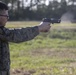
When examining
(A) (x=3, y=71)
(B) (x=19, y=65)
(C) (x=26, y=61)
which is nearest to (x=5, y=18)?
(A) (x=3, y=71)

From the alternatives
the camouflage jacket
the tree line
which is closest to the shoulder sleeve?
the camouflage jacket

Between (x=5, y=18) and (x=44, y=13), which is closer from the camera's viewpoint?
(x=5, y=18)

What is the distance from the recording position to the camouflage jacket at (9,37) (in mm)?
3641

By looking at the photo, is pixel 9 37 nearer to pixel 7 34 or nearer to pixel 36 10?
pixel 7 34

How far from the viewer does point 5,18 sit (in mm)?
3705

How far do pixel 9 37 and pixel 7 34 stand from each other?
0.04 meters

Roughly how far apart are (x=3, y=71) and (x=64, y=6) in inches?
2199

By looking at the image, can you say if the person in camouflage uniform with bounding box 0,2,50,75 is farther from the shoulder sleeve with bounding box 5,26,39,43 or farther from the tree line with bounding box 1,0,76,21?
the tree line with bounding box 1,0,76,21

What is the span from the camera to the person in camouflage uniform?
364 cm

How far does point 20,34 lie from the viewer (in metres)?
3.67

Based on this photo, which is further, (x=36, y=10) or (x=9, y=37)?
(x=36, y=10)

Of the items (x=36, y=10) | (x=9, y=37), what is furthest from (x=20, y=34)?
(x=36, y=10)

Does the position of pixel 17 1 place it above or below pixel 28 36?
below

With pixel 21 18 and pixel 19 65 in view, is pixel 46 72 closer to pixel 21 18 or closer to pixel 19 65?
pixel 19 65
